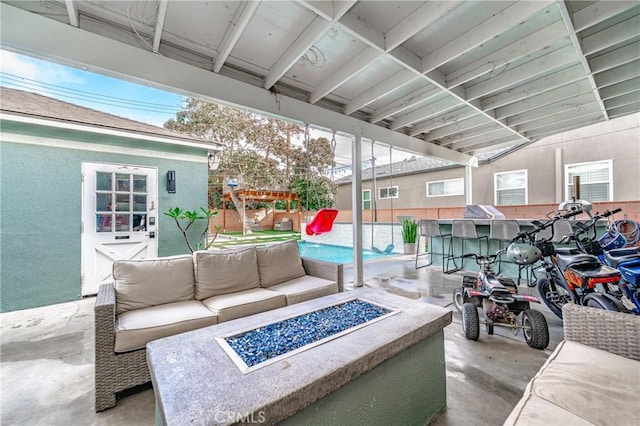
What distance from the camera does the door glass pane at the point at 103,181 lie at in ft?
14.4

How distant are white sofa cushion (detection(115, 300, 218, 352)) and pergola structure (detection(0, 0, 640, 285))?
231cm

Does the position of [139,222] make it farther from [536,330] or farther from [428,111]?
[536,330]

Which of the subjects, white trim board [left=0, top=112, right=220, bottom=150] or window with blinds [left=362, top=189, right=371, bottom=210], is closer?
white trim board [left=0, top=112, right=220, bottom=150]

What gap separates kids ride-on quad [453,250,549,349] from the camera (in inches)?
96.5

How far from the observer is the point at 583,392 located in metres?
1.08

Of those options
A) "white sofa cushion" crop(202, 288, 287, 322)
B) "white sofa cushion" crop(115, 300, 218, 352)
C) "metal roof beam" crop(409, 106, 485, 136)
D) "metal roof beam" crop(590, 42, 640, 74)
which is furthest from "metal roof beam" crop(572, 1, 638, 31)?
"white sofa cushion" crop(115, 300, 218, 352)

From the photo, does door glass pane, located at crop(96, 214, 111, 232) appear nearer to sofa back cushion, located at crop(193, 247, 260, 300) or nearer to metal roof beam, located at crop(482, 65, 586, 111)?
sofa back cushion, located at crop(193, 247, 260, 300)

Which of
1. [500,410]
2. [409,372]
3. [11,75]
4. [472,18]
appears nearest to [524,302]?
[500,410]

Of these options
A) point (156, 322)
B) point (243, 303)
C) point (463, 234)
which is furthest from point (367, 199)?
point (156, 322)

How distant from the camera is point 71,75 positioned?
5910 mm

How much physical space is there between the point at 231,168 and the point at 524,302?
33.9 feet

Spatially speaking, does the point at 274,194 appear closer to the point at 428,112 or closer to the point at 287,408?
the point at 428,112

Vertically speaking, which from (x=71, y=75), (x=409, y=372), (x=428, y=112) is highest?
(x=71, y=75)

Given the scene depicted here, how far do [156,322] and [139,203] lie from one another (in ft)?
11.3
